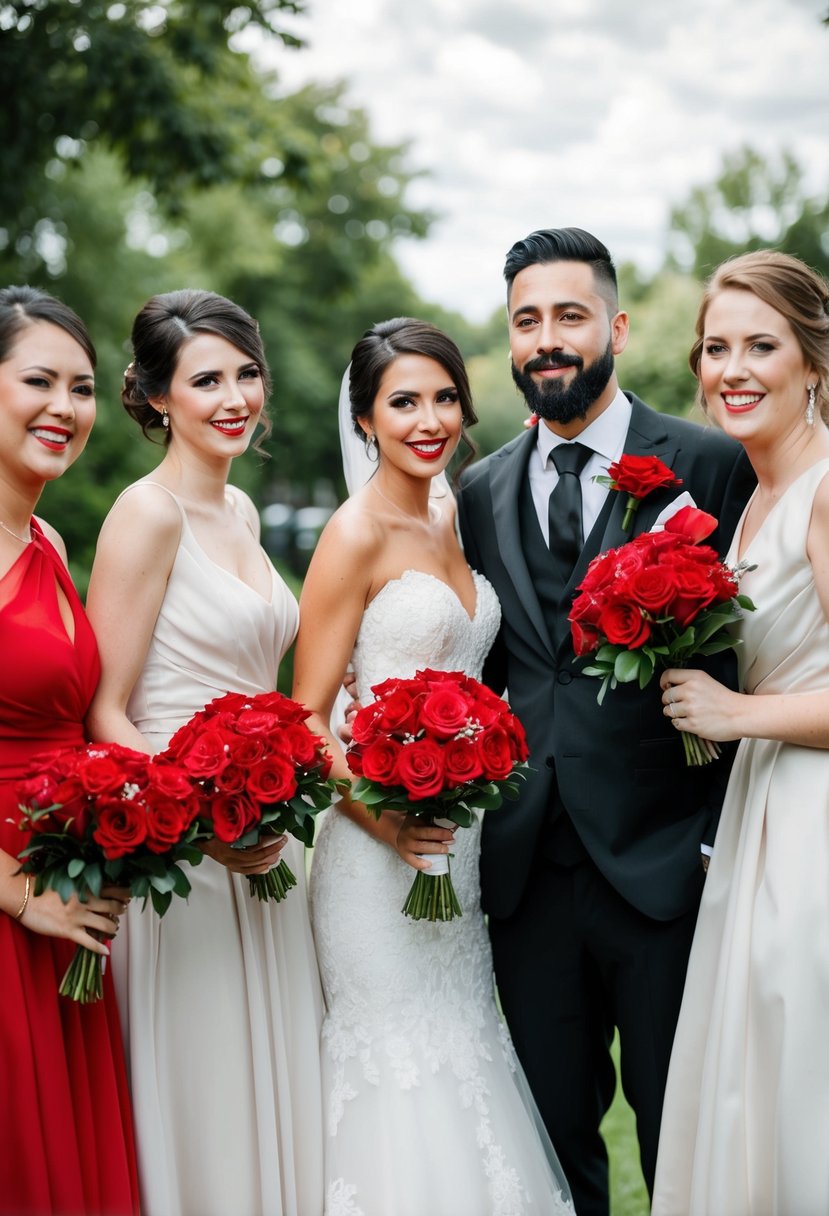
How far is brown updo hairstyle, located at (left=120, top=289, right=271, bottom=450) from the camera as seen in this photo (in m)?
4.21

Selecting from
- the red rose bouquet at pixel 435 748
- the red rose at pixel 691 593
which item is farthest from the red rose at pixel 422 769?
the red rose at pixel 691 593

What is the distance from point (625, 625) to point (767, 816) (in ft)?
2.71

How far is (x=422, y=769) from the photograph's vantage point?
352 cm

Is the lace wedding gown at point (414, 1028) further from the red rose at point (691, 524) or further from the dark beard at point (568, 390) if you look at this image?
the red rose at point (691, 524)

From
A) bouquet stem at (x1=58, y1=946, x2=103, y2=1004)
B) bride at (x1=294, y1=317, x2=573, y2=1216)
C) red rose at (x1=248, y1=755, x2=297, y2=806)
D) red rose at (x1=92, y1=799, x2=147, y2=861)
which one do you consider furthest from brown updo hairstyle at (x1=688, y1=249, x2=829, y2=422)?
bouquet stem at (x1=58, y1=946, x2=103, y2=1004)

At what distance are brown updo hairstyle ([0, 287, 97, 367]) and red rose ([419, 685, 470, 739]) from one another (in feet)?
5.25

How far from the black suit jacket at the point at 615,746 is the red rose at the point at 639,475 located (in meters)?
0.22

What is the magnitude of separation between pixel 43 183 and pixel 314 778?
50.6ft

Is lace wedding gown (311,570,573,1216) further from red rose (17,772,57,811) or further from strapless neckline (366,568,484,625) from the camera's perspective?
red rose (17,772,57,811)

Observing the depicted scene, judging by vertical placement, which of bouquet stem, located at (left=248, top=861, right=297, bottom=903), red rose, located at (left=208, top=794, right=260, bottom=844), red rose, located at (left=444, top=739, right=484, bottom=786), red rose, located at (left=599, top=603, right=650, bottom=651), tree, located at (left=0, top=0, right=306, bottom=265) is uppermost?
tree, located at (left=0, top=0, right=306, bottom=265)

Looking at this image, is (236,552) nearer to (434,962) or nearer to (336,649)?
(336,649)

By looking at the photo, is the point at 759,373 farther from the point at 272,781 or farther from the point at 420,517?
the point at 272,781

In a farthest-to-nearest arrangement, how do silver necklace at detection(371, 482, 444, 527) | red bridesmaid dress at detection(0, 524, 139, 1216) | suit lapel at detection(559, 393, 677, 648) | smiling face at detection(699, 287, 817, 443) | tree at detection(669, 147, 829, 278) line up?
tree at detection(669, 147, 829, 278)
silver necklace at detection(371, 482, 444, 527)
suit lapel at detection(559, 393, 677, 648)
smiling face at detection(699, 287, 817, 443)
red bridesmaid dress at detection(0, 524, 139, 1216)

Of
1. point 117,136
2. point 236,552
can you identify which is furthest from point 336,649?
point 117,136
